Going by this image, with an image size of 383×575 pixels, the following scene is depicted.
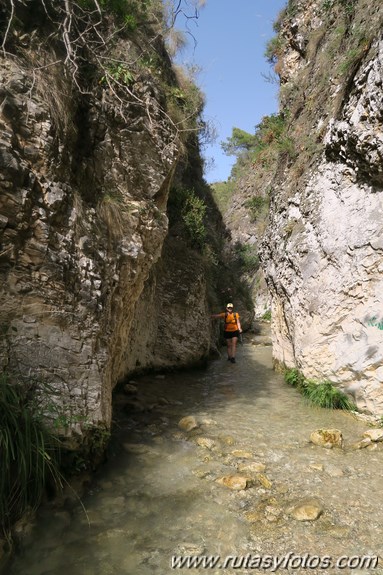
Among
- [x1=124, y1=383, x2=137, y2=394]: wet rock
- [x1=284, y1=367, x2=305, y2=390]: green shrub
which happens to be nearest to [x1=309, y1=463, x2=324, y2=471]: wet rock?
[x1=284, y1=367, x2=305, y2=390]: green shrub

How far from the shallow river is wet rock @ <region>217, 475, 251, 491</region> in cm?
2

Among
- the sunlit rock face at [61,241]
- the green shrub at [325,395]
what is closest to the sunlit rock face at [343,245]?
the green shrub at [325,395]

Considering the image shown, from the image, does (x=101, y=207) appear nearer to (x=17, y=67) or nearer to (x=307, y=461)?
(x=17, y=67)

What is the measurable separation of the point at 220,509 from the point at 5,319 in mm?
2778

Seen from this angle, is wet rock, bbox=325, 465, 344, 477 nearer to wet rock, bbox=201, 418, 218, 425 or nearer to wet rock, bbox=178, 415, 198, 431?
wet rock, bbox=201, 418, 218, 425

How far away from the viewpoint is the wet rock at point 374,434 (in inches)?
199

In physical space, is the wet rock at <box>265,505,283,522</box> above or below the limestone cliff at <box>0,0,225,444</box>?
below

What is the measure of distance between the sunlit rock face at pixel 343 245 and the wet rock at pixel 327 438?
1.08m

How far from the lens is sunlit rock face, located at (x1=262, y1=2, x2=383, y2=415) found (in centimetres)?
588

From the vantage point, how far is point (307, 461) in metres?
4.58

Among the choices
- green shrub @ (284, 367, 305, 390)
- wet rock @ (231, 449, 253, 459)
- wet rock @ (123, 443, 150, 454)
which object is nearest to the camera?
wet rock @ (231, 449, 253, 459)

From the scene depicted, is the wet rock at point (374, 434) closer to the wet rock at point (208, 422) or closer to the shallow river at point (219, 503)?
the shallow river at point (219, 503)

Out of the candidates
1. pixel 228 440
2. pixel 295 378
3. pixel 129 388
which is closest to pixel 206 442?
pixel 228 440

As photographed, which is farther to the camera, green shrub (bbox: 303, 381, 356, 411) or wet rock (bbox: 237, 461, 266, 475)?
green shrub (bbox: 303, 381, 356, 411)
